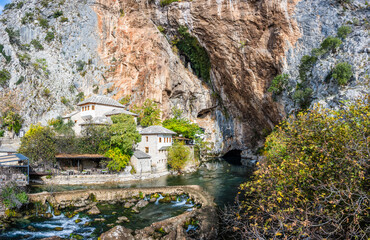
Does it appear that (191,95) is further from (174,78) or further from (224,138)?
(224,138)

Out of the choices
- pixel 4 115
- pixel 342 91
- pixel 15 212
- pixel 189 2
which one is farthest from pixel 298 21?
pixel 4 115

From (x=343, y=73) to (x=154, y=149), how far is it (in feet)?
79.5

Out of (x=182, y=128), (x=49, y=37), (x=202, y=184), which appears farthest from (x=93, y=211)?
(x=49, y=37)

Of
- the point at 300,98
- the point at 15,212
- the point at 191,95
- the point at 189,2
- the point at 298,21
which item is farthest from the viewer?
the point at 191,95

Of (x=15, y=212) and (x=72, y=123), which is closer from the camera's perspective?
(x=15, y=212)

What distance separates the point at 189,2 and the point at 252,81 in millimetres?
21457

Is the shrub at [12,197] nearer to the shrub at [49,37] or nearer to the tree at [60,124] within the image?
the tree at [60,124]

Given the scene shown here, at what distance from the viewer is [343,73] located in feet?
81.9

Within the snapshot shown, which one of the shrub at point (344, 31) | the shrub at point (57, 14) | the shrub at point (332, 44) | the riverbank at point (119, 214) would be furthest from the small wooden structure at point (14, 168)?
the shrub at point (57, 14)

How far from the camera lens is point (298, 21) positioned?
3703 cm

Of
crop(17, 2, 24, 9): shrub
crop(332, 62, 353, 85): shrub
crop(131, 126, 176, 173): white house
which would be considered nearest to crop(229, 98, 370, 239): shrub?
crop(332, 62, 353, 85): shrub

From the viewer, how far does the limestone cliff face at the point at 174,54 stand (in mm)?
37281

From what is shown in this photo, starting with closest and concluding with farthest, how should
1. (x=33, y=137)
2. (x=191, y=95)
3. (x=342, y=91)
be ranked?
1. (x=342, y=91)
2. (x=33, y=137)
3. (x=191, y=95)

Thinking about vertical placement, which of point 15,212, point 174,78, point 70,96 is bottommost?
point 15,212
